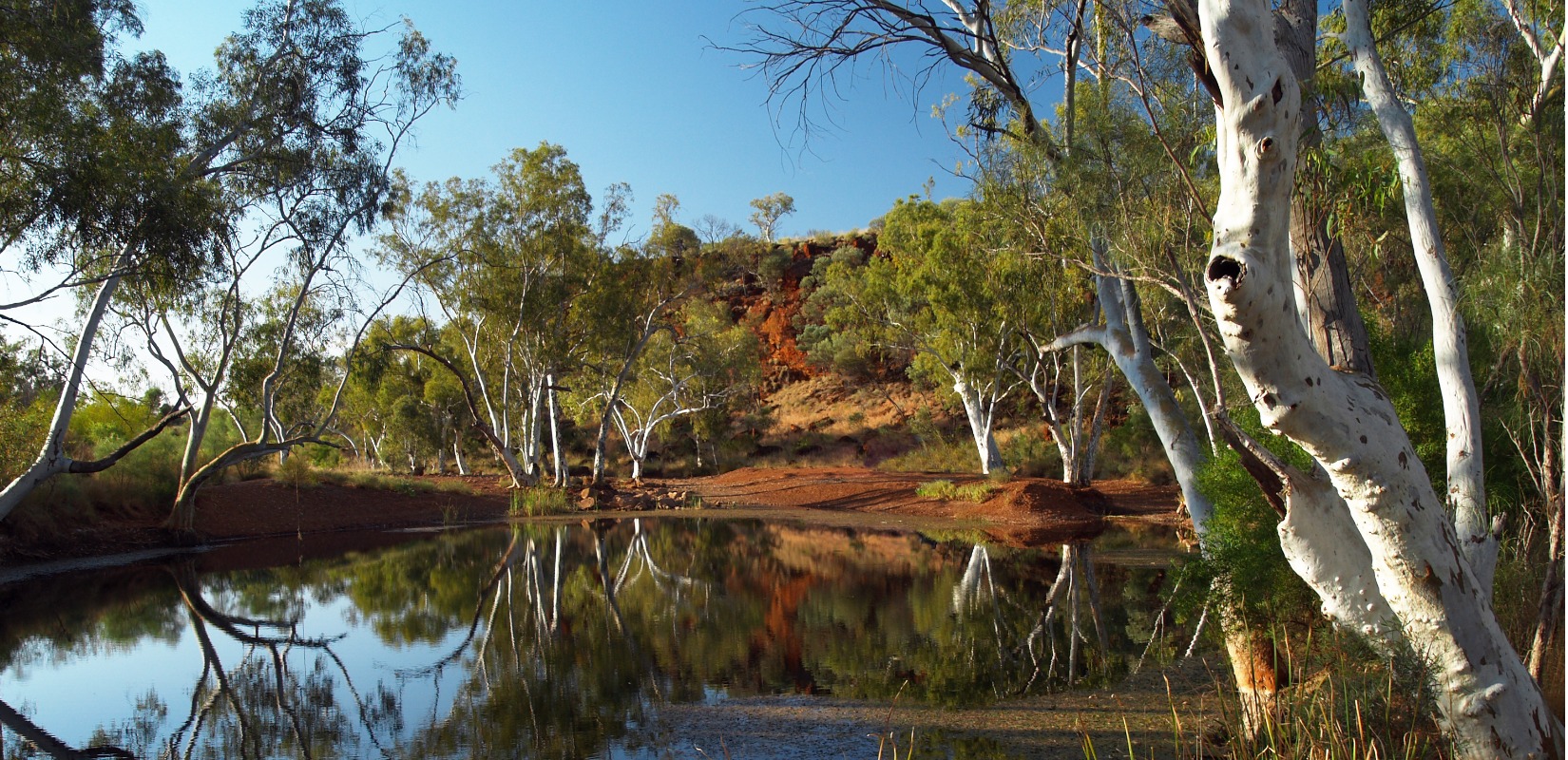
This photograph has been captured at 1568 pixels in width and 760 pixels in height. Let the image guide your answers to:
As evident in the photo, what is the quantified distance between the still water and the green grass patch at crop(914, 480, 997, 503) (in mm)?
6868

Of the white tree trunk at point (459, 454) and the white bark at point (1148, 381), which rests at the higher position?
the white tree trunk at point (459, 454)

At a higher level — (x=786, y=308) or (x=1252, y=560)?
(x=786, y=308)

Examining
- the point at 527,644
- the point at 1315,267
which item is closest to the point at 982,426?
the point at 527,644

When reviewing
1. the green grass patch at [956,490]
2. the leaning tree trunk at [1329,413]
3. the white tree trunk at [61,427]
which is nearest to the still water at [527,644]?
the white tree trunk at [61,427]

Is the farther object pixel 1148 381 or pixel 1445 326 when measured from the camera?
pixel 1148 381

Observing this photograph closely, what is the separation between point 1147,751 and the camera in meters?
5.80

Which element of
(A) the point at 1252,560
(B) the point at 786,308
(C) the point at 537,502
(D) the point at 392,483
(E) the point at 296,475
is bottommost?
(A) the point at 1252,560

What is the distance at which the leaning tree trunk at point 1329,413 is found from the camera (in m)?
3.13

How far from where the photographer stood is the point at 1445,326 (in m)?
5.36

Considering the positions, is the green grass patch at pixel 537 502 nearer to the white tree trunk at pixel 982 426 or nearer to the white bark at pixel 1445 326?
the white tree trunk at pixel 982 426

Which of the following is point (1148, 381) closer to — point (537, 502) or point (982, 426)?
point (982, 426)

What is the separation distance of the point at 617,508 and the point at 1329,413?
81.7ft

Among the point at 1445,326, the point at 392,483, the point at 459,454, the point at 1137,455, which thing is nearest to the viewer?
the point at 1445,326

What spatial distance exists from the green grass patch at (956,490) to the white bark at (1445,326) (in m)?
17.5
